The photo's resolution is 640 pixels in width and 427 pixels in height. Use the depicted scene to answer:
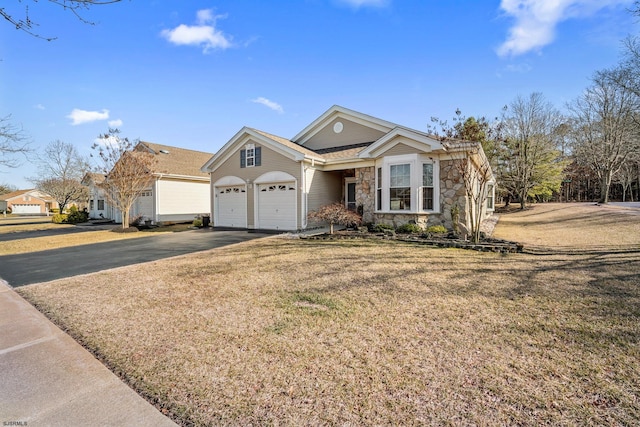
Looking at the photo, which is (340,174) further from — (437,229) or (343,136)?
(437,229)

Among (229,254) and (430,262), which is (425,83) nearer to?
(430,262)

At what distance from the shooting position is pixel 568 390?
2576mm

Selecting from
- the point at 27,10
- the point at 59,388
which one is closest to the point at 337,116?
the point at 27,10

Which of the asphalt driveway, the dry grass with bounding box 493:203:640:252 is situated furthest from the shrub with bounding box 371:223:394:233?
the asphalt driveway

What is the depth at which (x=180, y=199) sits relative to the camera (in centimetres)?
2159

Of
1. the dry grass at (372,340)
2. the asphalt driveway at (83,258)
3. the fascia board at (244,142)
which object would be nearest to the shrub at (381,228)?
the fascia board at (244,142)

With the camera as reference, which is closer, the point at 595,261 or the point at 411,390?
the point at 411,390

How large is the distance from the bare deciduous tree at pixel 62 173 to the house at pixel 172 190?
15809 mm

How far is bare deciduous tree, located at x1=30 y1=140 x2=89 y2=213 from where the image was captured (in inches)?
1378

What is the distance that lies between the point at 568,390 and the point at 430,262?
4.83 meters

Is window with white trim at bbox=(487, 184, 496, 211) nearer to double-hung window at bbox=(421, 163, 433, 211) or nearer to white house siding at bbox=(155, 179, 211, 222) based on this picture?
double-hung window at bbox=(421, 163, 433, 211)

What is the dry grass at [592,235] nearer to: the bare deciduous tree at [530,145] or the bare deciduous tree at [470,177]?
the bare deciduous tree at [470,177]

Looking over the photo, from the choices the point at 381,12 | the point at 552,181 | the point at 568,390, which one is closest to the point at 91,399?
the point at 568,390

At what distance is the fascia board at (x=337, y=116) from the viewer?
16114 mm
